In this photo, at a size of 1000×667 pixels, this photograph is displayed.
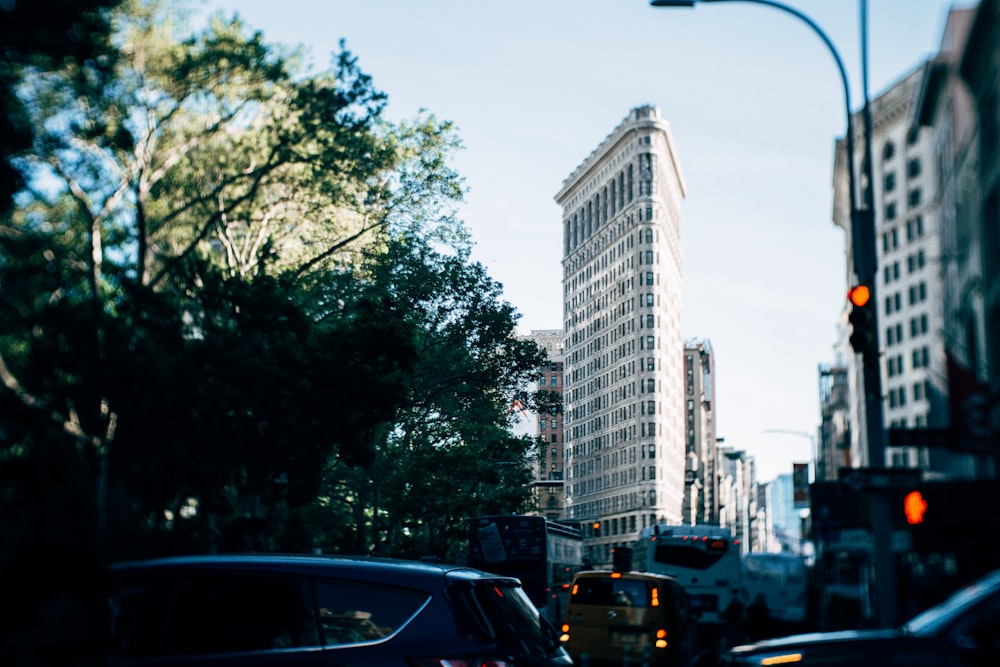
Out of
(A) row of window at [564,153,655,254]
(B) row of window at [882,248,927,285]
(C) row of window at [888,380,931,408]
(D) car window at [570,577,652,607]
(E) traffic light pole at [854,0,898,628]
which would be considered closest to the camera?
(E) traffic light pole at [854,0,898,628]

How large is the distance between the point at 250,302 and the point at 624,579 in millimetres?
13743

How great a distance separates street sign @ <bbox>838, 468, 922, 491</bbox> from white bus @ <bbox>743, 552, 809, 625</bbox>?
108 ft

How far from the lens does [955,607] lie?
678 cm

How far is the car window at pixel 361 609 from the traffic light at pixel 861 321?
32.2ft

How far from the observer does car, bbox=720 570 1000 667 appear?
6375mm

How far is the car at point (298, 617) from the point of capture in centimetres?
641

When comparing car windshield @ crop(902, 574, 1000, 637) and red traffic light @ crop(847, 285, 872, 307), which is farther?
red traffic light @ crop(847, 285, 872, 307)

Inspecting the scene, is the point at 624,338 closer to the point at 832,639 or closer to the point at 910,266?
the point at 910,266

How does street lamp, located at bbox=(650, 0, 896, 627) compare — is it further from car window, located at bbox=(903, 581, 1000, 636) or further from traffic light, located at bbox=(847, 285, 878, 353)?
car window, located at bbox=(903, 581, 1000, 636)

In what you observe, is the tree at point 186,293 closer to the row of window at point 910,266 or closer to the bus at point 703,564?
the bus at point 703,564

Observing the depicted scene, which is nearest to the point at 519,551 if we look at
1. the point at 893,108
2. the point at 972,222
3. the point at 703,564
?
the point at 703,564

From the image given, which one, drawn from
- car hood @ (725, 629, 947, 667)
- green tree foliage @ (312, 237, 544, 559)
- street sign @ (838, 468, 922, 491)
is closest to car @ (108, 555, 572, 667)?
car hood @ (725, 629, 947, 667)

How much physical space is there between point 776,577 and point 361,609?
1737 inches

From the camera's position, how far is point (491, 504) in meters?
52.2
